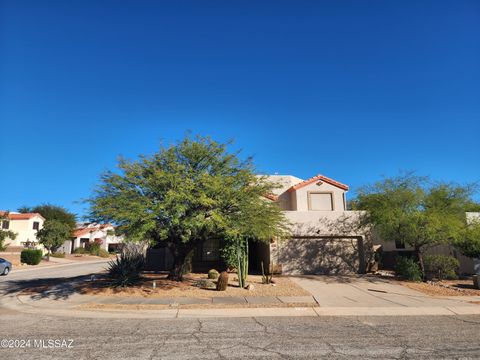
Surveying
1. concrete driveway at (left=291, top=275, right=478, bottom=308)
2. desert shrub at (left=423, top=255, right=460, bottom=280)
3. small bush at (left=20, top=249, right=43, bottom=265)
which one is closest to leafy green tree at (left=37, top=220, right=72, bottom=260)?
small bush at (left=20, top=249, right=43, bottom=265)

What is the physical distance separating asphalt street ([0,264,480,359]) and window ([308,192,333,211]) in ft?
48.1

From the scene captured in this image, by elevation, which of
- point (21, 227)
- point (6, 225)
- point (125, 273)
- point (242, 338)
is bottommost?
point (242, 338)

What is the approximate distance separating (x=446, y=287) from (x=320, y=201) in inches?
394

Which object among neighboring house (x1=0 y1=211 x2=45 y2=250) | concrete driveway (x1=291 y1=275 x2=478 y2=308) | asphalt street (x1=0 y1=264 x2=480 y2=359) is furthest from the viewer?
neighboring house (x1=0 y1=211 x2=45 y2=250)

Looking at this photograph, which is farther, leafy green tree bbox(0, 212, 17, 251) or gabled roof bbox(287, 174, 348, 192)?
leafy green tree bbox(0, 212, 17, 251)

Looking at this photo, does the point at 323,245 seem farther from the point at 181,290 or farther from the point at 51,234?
the point at 51,234

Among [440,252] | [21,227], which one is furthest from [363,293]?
[21,227]

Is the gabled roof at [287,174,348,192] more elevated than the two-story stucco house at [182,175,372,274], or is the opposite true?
the gabled roof at [287,174,348,192]

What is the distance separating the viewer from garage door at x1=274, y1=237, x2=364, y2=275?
21078 mm

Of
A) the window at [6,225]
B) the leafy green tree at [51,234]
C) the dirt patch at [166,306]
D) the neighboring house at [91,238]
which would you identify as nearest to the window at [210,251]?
the dirt patch at [166,306]

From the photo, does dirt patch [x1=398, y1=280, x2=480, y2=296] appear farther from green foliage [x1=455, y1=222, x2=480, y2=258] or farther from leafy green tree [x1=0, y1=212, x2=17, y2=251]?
leafy green tree [x1=0, y1=212, x2=17, y2=251]

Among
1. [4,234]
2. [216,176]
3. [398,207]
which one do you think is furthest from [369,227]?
[4,234]

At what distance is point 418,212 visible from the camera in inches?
717

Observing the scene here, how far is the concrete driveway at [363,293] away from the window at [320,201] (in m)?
6.42
